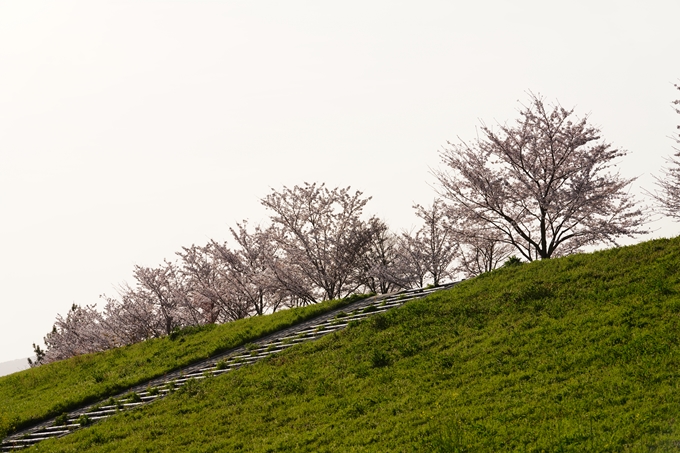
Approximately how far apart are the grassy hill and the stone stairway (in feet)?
3.60

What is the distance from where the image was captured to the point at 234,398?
655 inches

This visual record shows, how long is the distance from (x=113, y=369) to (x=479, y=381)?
685 inches

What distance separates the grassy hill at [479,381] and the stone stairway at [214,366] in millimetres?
1097

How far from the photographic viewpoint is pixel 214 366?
68.5 feet

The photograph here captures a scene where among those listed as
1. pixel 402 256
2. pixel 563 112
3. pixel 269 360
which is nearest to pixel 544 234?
pixel 563 112

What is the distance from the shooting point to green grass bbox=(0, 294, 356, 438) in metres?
21.2

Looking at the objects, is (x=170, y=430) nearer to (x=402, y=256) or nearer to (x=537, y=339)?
(x=537, y=339)

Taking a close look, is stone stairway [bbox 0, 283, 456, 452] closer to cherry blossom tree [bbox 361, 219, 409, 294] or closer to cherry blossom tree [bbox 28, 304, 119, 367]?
cherry blossom tree [bbox 361, 219, 409, 294]

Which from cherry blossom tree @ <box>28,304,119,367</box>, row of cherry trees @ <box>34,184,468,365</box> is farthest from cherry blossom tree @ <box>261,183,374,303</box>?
cherry blossom tree @ <box>28,304,119,367</box>

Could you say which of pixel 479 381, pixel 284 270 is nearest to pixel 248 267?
pixel 284 270

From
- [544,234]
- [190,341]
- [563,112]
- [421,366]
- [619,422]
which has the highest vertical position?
[563,112]

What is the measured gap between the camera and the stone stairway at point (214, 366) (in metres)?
18.5

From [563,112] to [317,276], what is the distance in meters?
17.3

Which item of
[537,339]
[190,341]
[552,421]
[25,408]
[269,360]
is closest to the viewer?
[552,421]
